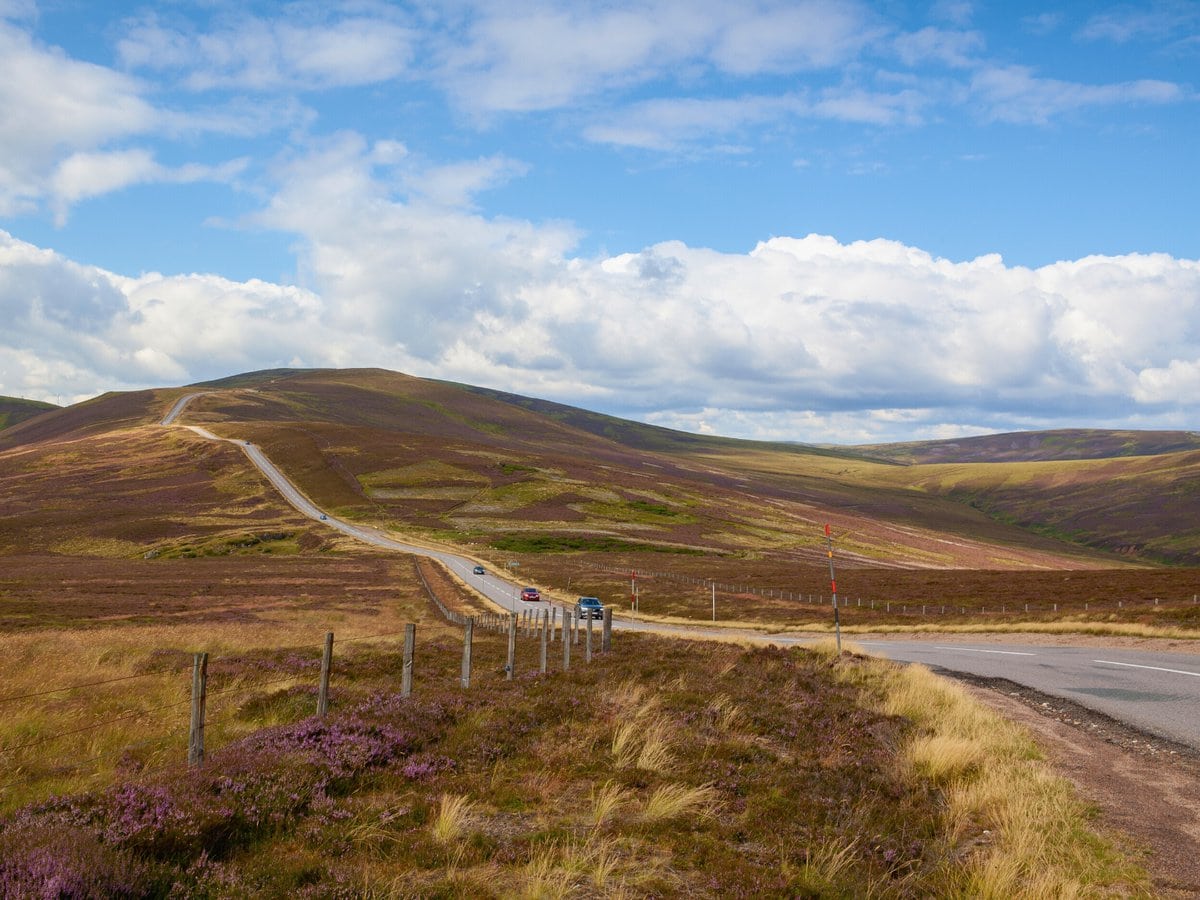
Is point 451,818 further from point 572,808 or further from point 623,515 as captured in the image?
point 623,515

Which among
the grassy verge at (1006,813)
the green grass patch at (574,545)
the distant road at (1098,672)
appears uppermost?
the grassy verge at (1006,813)

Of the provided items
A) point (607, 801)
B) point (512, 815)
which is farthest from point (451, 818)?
point (607, 801)

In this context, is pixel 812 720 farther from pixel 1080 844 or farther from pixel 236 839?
pixel 236 839

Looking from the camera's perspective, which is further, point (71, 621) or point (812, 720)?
point (71, 621)

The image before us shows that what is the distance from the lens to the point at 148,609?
146 ft

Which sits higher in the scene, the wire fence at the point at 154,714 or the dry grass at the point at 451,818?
the dry grass at the point at 451,818

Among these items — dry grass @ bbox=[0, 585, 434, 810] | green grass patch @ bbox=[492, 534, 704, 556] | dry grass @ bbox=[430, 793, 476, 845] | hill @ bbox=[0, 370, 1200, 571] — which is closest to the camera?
dry grass @ bbox=[430, 793, 476, 845]

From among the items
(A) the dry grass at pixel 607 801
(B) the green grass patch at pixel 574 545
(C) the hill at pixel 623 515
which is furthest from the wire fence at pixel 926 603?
(A) the dry grass at pixel 607 801

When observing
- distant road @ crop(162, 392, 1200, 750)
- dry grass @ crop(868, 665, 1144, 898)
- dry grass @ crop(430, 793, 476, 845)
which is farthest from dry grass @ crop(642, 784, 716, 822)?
distant road @ crop(162, 392, 1200, 750)

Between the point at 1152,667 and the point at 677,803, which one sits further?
the point at 1152,667

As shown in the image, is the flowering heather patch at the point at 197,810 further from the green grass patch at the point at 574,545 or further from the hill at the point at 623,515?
the green grass patch at the point at 574,545

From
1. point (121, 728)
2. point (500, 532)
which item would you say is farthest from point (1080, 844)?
point (500, 532)

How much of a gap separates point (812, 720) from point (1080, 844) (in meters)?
5.69

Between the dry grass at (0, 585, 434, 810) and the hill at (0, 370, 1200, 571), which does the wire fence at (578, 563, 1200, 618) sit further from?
the dry grass at (0, 585, 434, 810)
